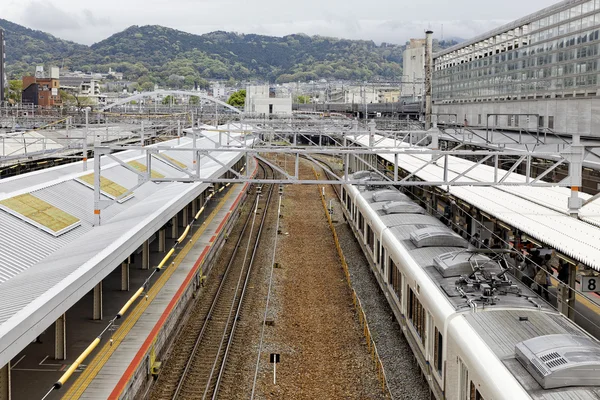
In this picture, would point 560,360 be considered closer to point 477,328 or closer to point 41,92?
point 477,328

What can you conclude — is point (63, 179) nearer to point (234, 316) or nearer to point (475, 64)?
point (234, 316)

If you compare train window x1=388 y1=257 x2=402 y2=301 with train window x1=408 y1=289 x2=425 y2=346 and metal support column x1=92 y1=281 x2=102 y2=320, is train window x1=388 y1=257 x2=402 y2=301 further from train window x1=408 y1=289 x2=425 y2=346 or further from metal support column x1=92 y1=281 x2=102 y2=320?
metal support column x1=92 y1=281 x2=102 y2=320

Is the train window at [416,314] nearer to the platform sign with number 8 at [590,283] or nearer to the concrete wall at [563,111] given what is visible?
the platform sign with number 8 at [590,283]

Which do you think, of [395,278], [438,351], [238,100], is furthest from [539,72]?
[238,100]

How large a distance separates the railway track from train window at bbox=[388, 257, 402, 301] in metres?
3.91

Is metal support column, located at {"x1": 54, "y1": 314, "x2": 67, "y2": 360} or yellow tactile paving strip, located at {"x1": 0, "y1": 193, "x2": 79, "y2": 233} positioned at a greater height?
yellow tactile paving strip, located at {"x1": 0, "y1": 193, "x2": 79, "y2": 233}

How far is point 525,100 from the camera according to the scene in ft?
116

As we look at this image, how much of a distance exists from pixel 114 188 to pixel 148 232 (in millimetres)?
5086

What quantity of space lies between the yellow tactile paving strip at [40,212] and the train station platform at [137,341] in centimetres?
246

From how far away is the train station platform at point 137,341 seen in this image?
10906 mm

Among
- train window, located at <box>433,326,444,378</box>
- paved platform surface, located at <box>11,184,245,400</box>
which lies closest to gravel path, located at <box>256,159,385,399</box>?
train window, located at <box>433,326,444,378</box>

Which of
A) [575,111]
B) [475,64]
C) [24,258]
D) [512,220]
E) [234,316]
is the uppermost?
[475,64]

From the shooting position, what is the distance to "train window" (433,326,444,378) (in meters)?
9.77

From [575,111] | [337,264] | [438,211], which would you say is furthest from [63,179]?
[575,111]
